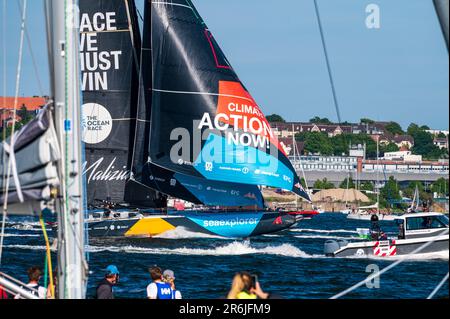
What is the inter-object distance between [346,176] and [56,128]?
131 metres

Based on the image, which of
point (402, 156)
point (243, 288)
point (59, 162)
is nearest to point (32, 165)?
point (59, 162)

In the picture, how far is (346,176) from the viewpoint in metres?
139

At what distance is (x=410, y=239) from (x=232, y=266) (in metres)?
4.65

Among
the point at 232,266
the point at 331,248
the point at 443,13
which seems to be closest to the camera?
the point at 443,13

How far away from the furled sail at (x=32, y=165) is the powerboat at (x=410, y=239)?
18472 mm

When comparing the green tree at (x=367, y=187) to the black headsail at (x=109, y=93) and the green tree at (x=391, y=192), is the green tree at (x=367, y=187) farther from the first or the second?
the black headsail at (x=109, y=93)

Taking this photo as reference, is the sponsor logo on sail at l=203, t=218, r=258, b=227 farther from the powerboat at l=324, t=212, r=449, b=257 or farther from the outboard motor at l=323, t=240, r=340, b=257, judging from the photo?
the powerboat at l=324, t=212, r=449, b=257

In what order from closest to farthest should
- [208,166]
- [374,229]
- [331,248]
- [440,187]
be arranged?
[374,229]
[331,248]
[208,166]
[440,187]

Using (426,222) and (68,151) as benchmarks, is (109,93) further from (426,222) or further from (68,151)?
(68,151)

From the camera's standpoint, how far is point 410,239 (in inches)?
1077

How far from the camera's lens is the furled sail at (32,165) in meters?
9.09
